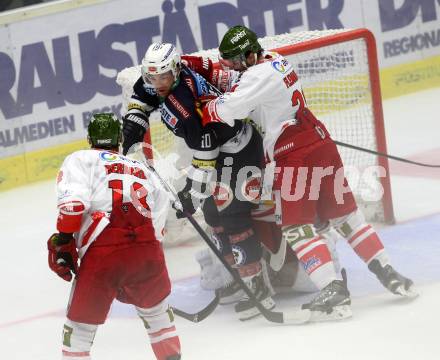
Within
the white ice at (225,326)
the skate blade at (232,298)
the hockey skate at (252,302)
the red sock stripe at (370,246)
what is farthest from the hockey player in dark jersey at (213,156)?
the red sock stripe at (370,246)

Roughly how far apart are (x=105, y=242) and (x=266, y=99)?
1.11 meters

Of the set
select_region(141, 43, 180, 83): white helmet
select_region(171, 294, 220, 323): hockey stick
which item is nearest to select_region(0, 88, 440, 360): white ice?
select_region(171, 294, 220, 323): hockey stick

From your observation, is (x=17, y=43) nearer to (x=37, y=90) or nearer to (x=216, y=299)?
(x=37, y=90)

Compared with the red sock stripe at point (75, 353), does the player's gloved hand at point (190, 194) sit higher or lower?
higher

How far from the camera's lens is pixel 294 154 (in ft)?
16.0

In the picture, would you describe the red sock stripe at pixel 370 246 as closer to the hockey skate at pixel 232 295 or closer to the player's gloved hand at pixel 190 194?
the hockey skate at pixel 232 295

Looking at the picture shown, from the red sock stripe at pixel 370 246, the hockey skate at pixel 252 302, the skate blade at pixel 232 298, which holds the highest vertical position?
the red sock stripe at pixel 370 246

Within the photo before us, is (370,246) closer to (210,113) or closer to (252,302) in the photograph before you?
(252,302)

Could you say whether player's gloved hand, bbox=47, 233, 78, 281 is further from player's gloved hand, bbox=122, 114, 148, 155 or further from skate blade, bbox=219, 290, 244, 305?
skate blade, bbox=219, 290, 244, 305

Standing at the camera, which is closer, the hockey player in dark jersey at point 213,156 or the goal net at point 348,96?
the hockey player in dark jersey at point 213,156

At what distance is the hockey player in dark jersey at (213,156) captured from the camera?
480 cm

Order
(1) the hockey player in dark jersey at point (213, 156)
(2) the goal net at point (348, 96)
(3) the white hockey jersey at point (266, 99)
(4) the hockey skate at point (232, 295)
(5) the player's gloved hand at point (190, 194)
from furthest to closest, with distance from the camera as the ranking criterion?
(2) the goal net at point (348, 96)
(4) the hockey skate at point (232, 295)
(5) the player's gloved hand at point (190, 194)
(1) the hockey player in dark jersey at point (213, 156)
(3) the white hockey jersey at point (266, 99)

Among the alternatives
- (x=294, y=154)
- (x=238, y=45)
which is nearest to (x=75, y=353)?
(x=294, y=154)

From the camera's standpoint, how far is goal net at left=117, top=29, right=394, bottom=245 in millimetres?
6066
